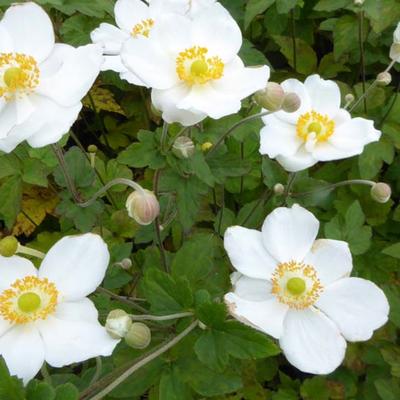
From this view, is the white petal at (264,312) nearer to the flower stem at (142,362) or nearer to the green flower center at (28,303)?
the flower stem at (142,362)

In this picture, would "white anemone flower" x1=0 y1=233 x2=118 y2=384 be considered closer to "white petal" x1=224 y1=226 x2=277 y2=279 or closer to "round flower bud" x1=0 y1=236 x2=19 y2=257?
"round flower bud" x1=0 y1=236 x2=19 y2=257

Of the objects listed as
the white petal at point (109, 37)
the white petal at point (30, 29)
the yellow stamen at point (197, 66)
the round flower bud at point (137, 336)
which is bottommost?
the round flower bud at point (137, 336)

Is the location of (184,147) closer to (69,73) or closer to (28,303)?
(69,73)

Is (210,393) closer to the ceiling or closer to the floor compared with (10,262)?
closer to the floor

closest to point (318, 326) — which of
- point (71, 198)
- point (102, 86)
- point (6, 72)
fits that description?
point (71, 198)

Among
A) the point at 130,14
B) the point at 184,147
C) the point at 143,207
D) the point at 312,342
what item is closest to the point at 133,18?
the point at 130,14

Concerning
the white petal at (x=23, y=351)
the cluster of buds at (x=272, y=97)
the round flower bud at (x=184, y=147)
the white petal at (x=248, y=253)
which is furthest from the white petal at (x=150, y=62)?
the white petal at (x=23, y=351)

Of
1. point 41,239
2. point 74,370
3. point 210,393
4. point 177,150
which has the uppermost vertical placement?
point 177,150

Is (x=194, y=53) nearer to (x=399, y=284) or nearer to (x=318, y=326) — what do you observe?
(x=318, y=326)
